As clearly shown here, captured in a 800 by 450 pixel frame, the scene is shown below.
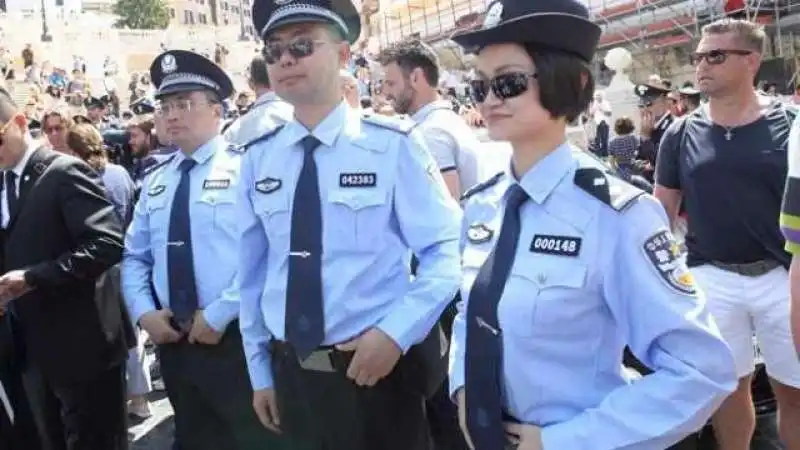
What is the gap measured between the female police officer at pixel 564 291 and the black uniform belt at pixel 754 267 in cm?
189

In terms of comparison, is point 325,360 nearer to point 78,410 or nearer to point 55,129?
point 78,410

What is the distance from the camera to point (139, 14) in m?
74.8

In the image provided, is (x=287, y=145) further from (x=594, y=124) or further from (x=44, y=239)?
(x=594, y=124)

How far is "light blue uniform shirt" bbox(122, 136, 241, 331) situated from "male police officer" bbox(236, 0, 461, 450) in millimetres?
668

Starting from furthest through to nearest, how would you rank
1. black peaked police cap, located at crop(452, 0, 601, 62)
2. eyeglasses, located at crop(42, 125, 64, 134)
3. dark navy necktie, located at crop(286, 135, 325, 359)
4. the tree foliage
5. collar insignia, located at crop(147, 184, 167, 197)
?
the tree foliage → eyeglasses, located at crop(42, 125, 64, 134) → collar insignia, located at crop(147, 184, 167, 197) → dark navy necktie, located at crop(286, 135, 325, 359) → black peaked police cap, located at crop(452, 0, 601, 62)

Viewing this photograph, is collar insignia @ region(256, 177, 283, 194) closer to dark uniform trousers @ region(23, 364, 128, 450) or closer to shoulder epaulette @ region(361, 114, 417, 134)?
shoulder epaulette @ region(361, 114, 417, 134)

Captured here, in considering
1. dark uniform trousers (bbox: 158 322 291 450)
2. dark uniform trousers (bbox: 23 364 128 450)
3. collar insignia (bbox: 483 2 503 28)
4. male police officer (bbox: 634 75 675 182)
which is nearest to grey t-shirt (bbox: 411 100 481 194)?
dark uniform trousers (bbox: 158 322 291 450)

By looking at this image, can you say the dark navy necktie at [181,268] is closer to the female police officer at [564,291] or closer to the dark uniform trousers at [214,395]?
the dark uniform trousers at [214,395]

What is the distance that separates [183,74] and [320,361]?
1.67m

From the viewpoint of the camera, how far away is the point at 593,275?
169 cm

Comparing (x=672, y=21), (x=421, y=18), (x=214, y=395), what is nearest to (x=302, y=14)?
(x=214, y=395)

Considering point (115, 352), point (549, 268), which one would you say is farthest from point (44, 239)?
point (549, 268)

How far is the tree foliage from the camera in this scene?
74.6 meters

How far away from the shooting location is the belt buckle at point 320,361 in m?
2.47
